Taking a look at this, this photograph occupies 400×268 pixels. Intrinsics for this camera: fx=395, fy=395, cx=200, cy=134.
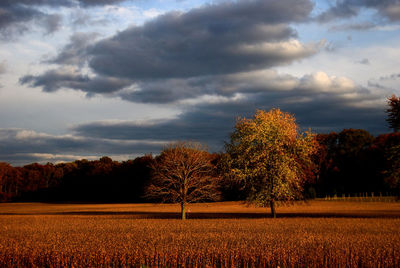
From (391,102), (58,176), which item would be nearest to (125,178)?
(58,176)

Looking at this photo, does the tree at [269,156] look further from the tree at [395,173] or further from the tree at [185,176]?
the tree at [395,173]

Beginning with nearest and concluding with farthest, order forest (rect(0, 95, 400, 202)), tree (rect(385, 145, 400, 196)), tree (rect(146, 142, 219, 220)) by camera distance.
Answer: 1. tree (rect(385, 145, 400, 196))
2. tree (rect(146, 142, 219, 220))
3. forest (rect(0, 95, 400, 202))

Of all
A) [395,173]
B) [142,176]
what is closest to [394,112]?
[395,173]

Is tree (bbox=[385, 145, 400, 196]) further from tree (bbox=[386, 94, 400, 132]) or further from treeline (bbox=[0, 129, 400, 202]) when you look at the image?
treeline (bbox=[0, 129, 400, 202])

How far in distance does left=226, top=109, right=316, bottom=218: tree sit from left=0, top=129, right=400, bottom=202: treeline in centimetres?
4616

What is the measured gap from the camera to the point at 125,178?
131750mm

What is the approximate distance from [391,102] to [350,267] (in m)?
35.9

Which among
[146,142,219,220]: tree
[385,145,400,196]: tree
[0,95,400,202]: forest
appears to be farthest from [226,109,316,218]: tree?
[0,95,400,202]: forest

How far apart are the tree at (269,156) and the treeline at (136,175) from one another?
151ft

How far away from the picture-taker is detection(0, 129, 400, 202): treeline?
376ft

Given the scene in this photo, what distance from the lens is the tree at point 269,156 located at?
50.0m

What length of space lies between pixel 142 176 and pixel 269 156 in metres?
80.8

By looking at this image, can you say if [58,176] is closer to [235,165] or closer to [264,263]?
[235,165]

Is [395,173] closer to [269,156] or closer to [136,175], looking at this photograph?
[269,156]
